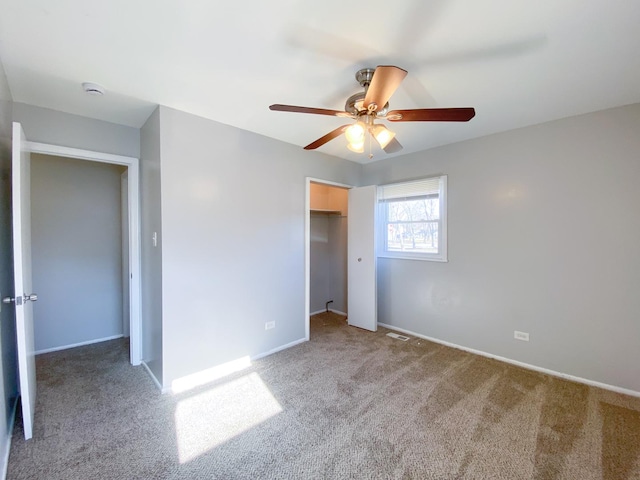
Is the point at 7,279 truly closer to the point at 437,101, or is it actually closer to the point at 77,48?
the point at 77,48

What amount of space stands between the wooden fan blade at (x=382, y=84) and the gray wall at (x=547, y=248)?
6.70 feet

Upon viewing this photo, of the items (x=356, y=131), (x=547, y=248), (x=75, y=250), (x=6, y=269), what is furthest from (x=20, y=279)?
(x=547, y=248)

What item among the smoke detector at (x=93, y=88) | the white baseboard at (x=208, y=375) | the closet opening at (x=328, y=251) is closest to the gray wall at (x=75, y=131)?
the smoke detector at (x=93, y=88)

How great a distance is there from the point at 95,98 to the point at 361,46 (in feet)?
7.04

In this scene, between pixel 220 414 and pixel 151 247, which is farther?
pixel 151 247

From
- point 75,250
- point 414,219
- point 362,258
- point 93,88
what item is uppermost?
point 93,88

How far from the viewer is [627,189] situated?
2402mm

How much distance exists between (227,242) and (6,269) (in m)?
Result: 1.56

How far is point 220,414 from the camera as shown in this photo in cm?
215

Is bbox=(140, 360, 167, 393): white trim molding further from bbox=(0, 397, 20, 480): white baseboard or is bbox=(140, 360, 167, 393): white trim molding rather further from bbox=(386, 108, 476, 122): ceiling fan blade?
bbox=(386, 108, 476, 122): ceiling fan blade

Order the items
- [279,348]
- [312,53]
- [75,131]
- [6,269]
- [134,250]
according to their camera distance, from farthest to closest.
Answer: [279,348] < [134,250] < [75,131] < [6,269] < [312,53]

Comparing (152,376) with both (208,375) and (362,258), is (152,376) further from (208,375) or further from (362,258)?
(362,258)

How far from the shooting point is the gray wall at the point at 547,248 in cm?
243

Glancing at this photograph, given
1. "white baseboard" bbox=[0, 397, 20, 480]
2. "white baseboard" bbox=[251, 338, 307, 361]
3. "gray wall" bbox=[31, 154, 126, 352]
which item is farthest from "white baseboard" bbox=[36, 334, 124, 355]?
"white baseboard" bbox=[251, 338, 307, 361]
